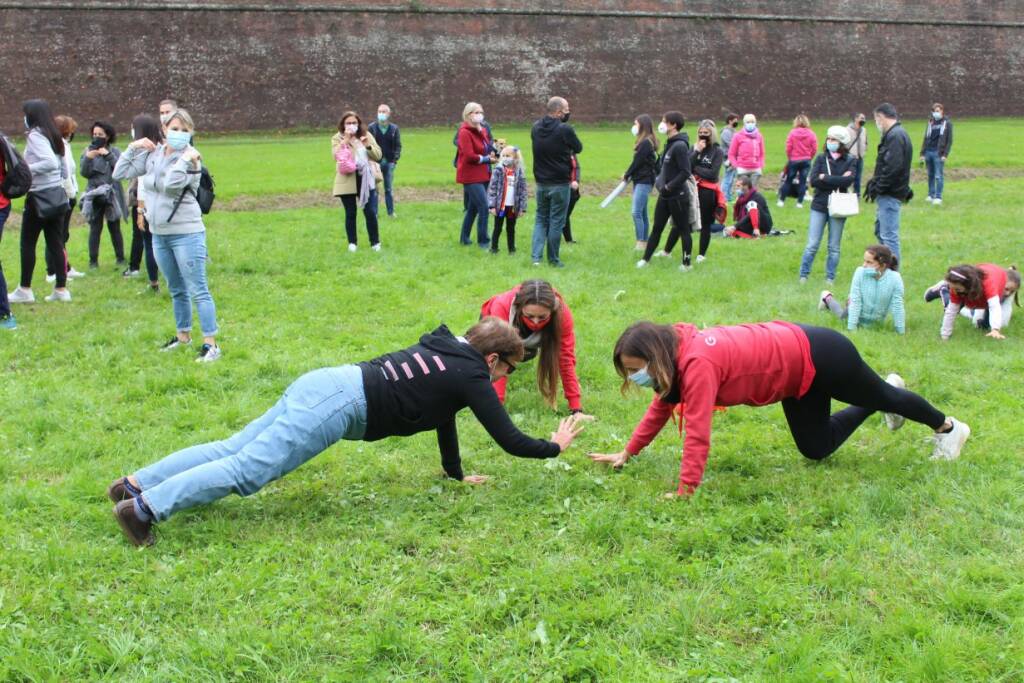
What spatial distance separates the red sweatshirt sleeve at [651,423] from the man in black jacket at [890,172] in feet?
19.9

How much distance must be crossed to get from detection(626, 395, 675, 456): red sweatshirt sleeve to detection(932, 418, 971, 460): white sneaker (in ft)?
5.96

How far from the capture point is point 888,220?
10.5 m

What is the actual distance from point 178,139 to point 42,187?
2.83 metres

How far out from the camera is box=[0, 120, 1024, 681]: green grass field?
370cm

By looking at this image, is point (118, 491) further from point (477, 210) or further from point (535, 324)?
point (477, 210)

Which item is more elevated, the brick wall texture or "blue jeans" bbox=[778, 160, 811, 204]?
the brick wall texture

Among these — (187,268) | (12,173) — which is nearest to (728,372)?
(187,268)

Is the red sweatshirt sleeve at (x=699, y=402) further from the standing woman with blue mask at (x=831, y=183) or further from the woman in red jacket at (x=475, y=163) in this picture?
the woman in red jacket at (x=475, y=163)

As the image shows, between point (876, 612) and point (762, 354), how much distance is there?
1526 mm

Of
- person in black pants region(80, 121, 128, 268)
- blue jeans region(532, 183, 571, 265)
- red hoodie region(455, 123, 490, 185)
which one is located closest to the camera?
person in black pants region(80, 121, 128, 268)

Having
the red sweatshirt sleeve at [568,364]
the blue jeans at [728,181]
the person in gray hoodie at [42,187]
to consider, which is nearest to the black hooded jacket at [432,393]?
the red sweatshirt sleeve at [568,364]

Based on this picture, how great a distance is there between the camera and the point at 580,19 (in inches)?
1439

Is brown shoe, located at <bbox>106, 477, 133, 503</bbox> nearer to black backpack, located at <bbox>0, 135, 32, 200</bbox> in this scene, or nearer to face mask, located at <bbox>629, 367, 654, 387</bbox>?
face mask, located at <bbox>629, 367, 654, 387</bbox>

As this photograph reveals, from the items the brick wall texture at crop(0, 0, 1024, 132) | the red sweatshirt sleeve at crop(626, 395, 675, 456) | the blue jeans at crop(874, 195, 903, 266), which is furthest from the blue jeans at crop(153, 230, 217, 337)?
the brick wall texture at crop(0, 0, 1024, 132)
